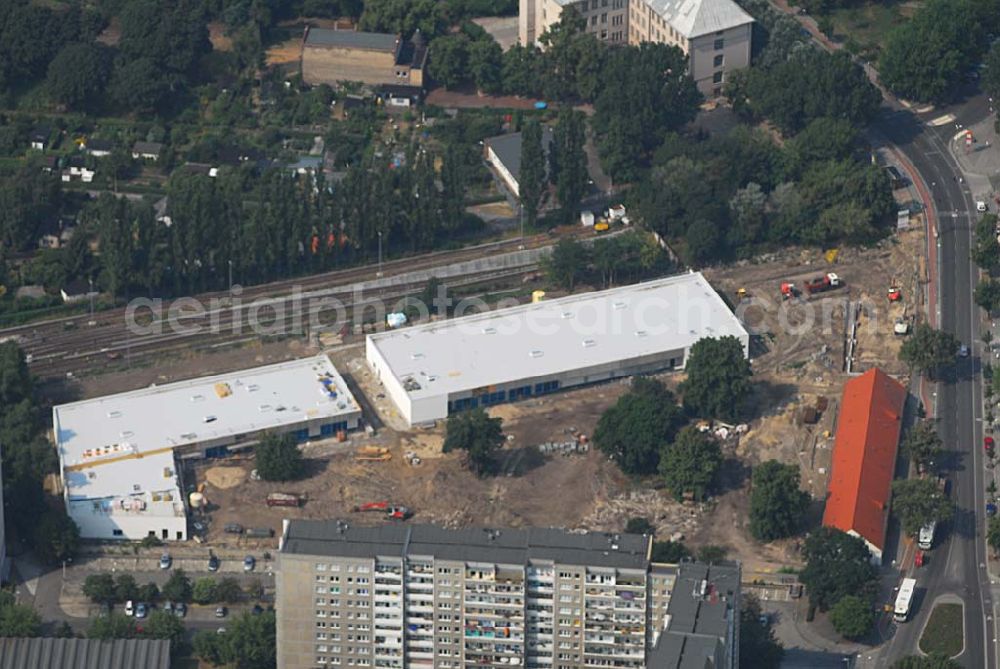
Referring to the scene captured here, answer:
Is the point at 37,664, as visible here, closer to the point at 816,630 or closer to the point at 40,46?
the point at 816,630

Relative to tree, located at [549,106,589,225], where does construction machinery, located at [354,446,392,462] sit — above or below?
below

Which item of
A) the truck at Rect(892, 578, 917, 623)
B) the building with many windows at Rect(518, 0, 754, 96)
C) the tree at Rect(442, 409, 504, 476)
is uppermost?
the building with many windows at Rect(518, 0, 754, 96)

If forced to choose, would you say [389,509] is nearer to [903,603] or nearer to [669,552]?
[669,552]

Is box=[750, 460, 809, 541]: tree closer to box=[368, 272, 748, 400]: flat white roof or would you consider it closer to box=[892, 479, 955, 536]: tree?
box=[892, 479, 955, 536]: tree

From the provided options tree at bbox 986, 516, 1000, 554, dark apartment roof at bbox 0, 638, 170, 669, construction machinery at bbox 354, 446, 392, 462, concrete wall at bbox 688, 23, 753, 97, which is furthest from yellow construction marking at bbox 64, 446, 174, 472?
concrete wall at bbox 688, 23, 753, 97

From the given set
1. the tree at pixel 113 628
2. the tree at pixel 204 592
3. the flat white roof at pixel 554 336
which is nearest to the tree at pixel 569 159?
the flat white roof at pixel 554 336
